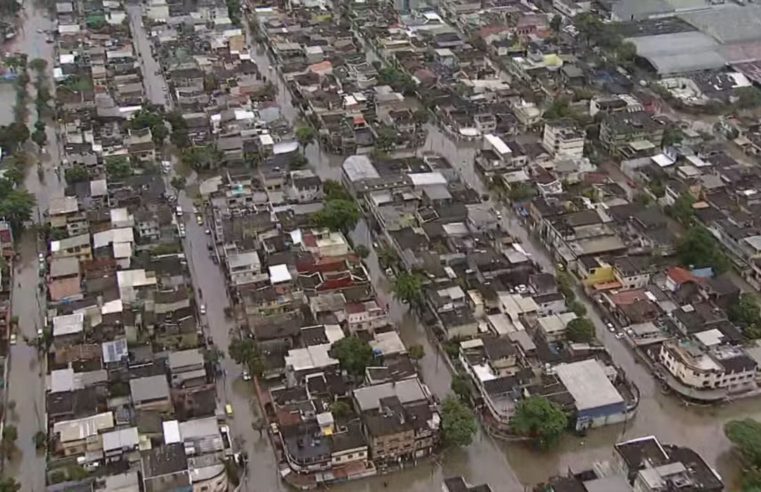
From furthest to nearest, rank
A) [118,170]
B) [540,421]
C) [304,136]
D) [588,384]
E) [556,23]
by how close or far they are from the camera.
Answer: [556,23]
[304,136]
[118,170]
[588,384]
[540,421]

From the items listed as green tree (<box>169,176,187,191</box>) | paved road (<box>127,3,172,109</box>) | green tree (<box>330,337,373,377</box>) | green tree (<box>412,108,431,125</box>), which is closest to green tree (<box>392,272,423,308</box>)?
green tree (<box>330,337,373,377</box>)

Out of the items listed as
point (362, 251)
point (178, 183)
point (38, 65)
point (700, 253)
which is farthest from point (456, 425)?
point (38, 65)

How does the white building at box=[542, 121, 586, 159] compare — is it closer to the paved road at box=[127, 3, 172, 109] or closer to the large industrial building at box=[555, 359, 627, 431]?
the large industrial building at box=[555, 359, 627, 431]

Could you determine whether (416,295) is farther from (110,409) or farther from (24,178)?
(24,178)

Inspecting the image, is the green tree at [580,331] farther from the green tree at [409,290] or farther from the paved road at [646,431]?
the green tree at [409,290]

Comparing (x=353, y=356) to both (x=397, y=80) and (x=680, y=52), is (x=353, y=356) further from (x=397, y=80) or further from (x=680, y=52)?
(x=680, y=52)

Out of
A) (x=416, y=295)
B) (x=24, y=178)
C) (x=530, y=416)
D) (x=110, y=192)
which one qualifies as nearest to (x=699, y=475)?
(x=530, y=416)

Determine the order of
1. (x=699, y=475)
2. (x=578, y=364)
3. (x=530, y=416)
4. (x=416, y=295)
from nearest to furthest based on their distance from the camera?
1. (x=699, y=475)
2. (x=530, y=416)
3. (x=578, y=364)
4. (x=416, y=295)
